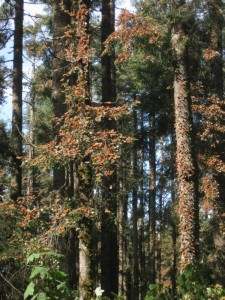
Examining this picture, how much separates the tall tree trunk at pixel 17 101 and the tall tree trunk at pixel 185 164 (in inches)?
166

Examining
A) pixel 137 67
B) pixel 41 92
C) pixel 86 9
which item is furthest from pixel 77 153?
pixel 41 92

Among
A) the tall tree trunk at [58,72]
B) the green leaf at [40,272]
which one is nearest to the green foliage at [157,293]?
the green leaf at [40,272]

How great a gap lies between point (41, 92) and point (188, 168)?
47.7 feet

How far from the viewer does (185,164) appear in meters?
11.8

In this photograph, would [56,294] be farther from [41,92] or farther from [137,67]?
[41,92]

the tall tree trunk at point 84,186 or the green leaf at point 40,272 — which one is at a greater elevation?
the tall tree trunk at point 84,186

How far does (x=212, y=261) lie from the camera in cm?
1862

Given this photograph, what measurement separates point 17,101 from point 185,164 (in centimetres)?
606

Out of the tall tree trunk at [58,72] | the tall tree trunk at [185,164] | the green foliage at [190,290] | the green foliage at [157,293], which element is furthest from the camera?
the tall tree trunk at [58,72]

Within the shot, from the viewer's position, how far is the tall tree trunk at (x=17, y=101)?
14547 mm

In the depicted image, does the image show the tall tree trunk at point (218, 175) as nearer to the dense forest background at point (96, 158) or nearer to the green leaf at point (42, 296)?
the dense forest background at point (96, 158)

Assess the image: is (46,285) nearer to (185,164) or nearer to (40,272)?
(40,272)

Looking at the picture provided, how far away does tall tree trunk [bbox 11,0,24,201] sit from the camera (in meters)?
14.5

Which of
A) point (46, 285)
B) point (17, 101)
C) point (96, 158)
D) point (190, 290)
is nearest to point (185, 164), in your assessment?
point (96, 158)
